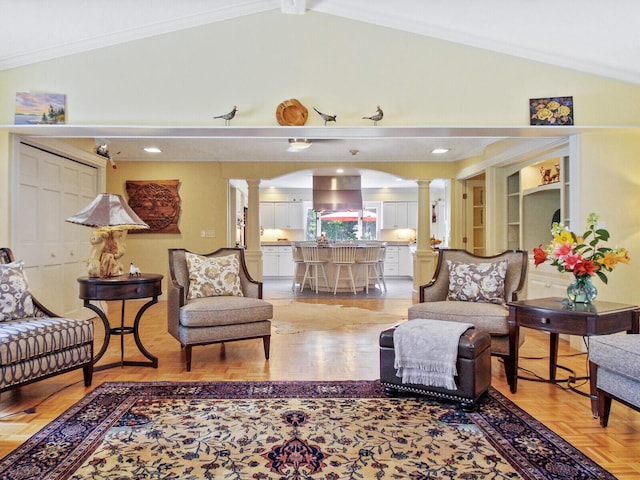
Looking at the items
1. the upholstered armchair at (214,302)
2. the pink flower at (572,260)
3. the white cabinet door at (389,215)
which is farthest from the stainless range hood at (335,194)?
the pink flower at (572,260)

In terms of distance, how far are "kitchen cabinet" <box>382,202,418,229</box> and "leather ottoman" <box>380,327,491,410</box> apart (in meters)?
8.83

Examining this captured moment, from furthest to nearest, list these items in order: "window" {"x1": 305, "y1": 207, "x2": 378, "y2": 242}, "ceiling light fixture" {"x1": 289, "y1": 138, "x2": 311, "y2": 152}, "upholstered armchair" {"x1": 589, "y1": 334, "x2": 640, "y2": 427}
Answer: "window" {"x1": 305, "y1": 207, "x2": 378, "y2": 242}
"ceiling light fixture" {"x1": 289, "y1": 138, "x2": 311, "y2": 152}
"upholstered armchair" {"x1": 589, "y1": 334, "x2": 640, "y2": 427}

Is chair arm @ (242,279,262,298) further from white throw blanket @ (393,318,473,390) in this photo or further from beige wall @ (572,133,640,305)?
beige wall @ (572,133,640,305)

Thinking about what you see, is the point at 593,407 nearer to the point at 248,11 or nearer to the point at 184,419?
the point at 184,419

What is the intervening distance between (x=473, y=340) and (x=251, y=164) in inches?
217

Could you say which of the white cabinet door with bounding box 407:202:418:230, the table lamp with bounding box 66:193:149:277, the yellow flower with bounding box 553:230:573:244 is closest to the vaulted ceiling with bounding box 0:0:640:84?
the table lamp with bounding box 66:193:149:277

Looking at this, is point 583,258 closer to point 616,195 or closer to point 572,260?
point 572,260

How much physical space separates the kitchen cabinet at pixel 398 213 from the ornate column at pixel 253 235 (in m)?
4.71

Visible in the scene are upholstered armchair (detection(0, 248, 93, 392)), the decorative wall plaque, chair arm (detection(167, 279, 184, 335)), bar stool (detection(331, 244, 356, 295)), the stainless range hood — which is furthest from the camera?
the stainless range hood

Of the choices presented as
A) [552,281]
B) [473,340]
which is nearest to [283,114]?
[473,340]

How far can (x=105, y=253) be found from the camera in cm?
353

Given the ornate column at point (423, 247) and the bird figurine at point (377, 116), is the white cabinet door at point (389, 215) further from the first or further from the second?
the bird figurine at point (377, 116)

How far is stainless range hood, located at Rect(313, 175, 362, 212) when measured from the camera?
983cm

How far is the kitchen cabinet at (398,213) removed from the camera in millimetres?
11523
